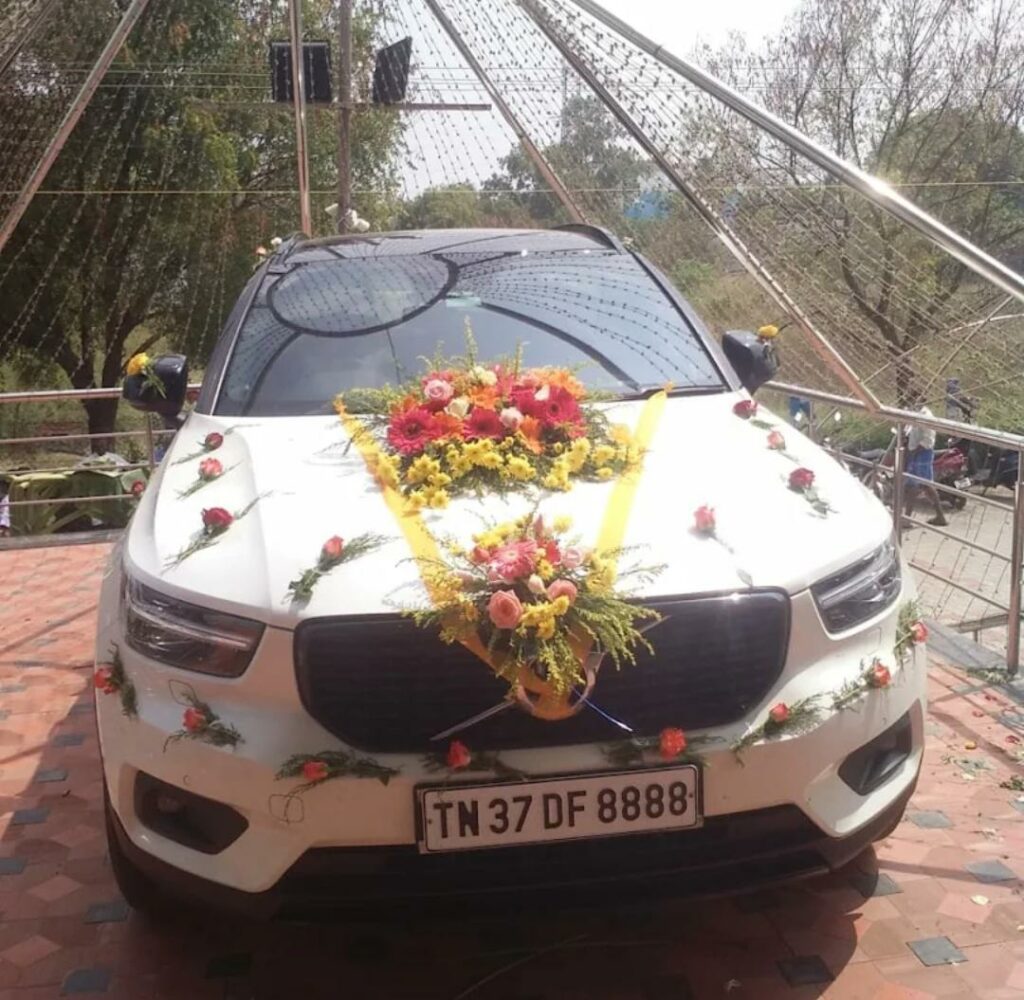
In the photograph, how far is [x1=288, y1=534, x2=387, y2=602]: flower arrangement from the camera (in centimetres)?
222

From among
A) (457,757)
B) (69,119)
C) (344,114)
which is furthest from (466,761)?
(344,114)

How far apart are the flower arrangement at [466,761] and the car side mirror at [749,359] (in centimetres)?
216

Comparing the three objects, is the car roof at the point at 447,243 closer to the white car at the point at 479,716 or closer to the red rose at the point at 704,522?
the white car at the point at 479,716

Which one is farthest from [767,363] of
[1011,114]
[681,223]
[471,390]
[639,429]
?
[1011,114]

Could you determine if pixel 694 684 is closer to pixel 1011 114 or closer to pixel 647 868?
pixel 647 868

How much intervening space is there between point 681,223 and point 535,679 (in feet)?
20.3

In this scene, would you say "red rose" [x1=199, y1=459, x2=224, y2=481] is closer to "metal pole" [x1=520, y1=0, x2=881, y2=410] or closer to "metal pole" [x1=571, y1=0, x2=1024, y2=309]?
"metal pole" [x1=571, y1=0, x2=1024, y2=309]

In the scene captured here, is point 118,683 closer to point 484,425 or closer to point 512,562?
point 512,562

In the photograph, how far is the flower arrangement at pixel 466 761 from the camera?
84.6 inches

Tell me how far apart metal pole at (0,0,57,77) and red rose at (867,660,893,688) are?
550 cm

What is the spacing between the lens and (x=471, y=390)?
3.13m

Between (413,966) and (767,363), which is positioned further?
(767,363)

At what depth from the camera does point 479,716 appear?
2.17 meters

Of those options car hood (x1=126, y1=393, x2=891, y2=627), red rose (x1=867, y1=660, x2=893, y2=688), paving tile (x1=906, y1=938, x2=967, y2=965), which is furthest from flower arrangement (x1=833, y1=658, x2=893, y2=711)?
paving tile (x1=906, y1=938, x2=967, y2=965)
